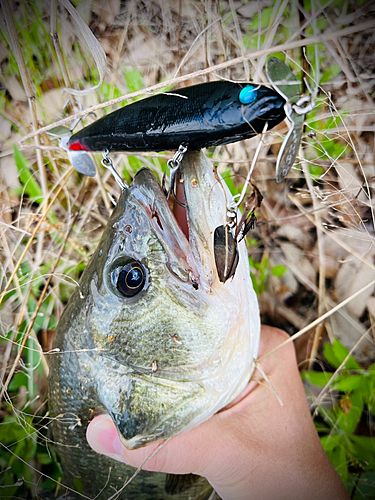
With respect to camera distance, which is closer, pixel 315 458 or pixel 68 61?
pixel 315 458

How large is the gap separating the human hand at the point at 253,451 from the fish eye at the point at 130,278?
2.08ft

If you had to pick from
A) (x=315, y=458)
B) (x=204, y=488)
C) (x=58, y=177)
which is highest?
(x=58, y=177)

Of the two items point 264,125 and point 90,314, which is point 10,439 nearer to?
point 90,314

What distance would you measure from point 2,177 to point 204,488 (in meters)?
2.51

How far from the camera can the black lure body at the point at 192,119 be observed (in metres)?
0.96

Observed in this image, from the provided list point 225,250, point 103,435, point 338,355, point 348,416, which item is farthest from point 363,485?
point 225,250

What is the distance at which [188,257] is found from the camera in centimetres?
134

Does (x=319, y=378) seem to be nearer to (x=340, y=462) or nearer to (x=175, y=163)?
(x=340, y=462)

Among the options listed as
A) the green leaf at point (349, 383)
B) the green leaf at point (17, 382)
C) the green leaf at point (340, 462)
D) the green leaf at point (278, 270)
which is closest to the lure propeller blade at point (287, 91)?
the green leaf at point (278, 270)

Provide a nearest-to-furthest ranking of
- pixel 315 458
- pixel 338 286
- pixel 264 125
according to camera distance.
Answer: pixel 264 125
pixel 315 458
pixel 338 286

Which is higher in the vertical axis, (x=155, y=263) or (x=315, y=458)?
(x=155, y=263)

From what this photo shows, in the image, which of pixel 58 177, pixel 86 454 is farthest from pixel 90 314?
pixel 58 177

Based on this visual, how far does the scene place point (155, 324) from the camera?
1398mm

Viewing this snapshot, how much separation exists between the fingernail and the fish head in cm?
9
